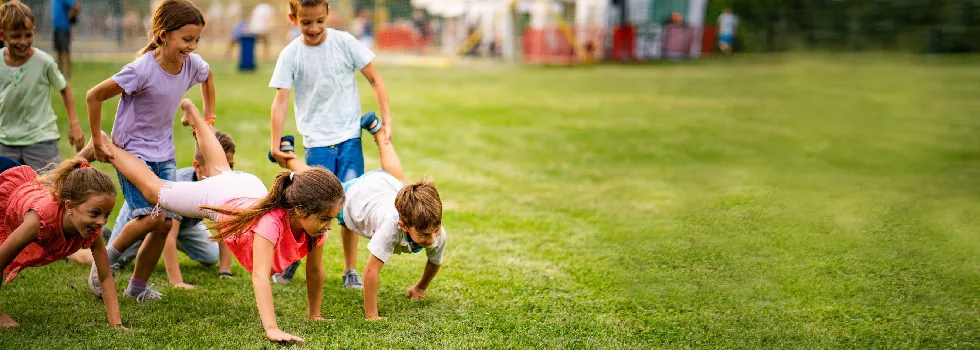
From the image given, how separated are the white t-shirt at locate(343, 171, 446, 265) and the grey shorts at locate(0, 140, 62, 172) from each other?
6.51ft

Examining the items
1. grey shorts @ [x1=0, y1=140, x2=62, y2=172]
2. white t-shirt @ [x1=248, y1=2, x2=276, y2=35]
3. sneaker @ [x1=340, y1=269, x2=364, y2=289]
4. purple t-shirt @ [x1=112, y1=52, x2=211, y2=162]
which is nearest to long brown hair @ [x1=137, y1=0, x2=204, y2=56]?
purple t-shirt @ [x1=112, y1=52, x2=211, y2=162]

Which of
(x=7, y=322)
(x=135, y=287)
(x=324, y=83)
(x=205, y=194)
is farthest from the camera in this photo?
(x=324, y=83)

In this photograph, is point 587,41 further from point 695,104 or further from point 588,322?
point 588,322

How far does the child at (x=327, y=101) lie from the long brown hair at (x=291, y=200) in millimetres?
1152

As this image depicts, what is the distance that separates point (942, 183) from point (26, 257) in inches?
299

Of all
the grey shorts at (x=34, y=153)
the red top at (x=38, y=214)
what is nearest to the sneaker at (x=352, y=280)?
the red top at (x=38, y=214)

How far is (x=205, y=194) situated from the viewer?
420cm

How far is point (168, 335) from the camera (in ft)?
13.2

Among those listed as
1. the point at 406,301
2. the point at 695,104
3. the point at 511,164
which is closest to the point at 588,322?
the point at 406,301

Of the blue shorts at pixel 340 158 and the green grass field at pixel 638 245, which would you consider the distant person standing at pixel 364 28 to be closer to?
the green grass field at pixel 638 245

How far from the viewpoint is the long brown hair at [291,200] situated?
151 inches

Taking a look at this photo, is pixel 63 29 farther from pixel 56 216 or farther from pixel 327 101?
pixel 56 216

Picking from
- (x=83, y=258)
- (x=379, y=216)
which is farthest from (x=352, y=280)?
(x=83, y=258)

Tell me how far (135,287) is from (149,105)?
95 cm
